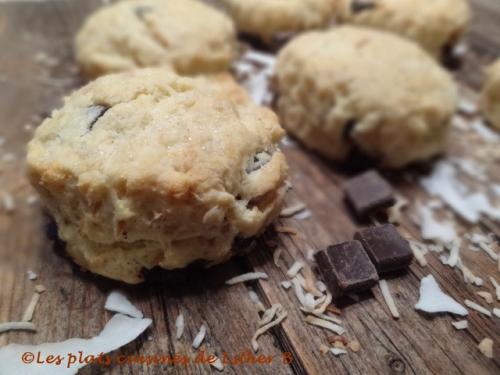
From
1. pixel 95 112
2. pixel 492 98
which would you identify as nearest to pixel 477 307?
pixel 95 112

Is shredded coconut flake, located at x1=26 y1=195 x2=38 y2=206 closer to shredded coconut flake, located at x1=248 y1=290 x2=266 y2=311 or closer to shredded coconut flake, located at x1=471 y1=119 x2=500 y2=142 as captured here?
shredded coconut flake, located at x1=248 y1=290 x2=266 y2=311

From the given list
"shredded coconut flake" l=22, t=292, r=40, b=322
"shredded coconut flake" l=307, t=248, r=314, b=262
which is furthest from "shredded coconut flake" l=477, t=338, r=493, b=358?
"shredded coconut flake" l=22, t=292, r=40, b=322

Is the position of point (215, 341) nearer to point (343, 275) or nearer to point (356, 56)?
point (343, 275)

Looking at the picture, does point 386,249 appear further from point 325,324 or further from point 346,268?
point 325,324

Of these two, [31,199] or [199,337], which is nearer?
[199,337]

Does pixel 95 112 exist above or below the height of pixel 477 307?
above

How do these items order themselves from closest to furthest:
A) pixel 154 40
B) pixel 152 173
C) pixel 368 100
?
pixel 152 173 → pixel 368 100 → pixel 154 40

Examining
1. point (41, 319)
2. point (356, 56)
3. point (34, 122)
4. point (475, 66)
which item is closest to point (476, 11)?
point (475, 66)

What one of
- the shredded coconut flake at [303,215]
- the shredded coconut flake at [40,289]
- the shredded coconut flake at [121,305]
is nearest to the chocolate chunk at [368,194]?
the shredded coconut flake at [303,215]
